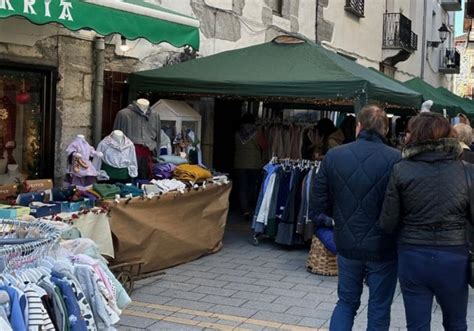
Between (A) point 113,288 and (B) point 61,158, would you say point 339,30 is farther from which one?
(A) point 113,288

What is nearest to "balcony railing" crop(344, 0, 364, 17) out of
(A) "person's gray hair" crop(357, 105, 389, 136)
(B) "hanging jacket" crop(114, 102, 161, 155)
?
(B) "hanging jacket" crop(114, 102, 161, 155)

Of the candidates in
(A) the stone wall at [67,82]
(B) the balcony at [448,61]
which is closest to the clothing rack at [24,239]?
(A) the stone wall at [67,82]

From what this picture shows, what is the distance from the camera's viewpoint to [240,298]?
5.92 meters

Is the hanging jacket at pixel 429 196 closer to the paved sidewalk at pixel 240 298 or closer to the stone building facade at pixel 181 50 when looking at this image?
the paved sidewalk at pixel 240 298

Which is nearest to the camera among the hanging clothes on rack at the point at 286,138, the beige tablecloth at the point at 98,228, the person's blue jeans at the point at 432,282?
the person's blue jeans at the point at 432,282

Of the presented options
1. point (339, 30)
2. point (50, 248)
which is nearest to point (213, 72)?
point (50, 248)

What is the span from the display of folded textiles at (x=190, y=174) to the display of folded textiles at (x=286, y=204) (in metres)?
0.83

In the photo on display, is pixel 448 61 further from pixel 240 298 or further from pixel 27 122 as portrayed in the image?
pixel 240 298

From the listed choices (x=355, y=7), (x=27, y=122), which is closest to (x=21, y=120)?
(x=27, y=122)

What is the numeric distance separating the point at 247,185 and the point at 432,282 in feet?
22.6

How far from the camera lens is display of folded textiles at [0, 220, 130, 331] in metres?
2.82

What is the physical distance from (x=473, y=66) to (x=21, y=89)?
48.7 metres

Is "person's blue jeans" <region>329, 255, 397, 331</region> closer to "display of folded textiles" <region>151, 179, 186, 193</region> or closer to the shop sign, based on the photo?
"display of folded textiles" <region>151, 179, 186, 193</region>

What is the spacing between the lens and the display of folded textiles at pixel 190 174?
7.34 metres
